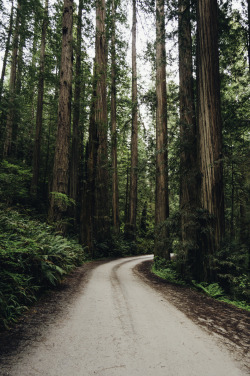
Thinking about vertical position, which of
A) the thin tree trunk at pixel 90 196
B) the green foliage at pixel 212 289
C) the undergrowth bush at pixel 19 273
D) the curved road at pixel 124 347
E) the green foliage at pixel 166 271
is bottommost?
the green foliage at pixel 166 271

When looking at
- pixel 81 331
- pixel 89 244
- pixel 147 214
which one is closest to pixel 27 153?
pixel 89 244

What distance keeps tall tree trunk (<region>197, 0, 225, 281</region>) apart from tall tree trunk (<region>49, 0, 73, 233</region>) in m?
5.25

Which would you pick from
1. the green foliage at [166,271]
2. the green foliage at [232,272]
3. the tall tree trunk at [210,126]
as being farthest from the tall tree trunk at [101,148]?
the green foliage at [232,272]

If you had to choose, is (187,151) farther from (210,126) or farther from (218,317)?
(218,317)

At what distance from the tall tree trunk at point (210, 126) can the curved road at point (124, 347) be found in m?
2.81

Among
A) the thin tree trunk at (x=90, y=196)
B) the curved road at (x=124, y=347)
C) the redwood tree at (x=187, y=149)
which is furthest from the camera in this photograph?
the thin tree trunk at (x=90, y=196)

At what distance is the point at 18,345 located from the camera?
221 cm

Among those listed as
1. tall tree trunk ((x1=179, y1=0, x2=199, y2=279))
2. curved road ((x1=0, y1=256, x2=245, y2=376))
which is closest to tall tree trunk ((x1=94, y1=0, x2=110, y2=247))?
tall tree trunk ((x1=179, y1=0, x2=199, y2=279))

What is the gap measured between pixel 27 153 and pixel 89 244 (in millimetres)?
13814

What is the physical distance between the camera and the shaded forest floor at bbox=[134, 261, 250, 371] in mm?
2434

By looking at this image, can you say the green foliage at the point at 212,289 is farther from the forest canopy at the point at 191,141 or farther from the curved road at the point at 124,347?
the curved road at the point at 124,347

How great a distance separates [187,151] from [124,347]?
5880mm

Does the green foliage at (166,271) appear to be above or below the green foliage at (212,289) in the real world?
below

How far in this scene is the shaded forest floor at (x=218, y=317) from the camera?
2434mm
